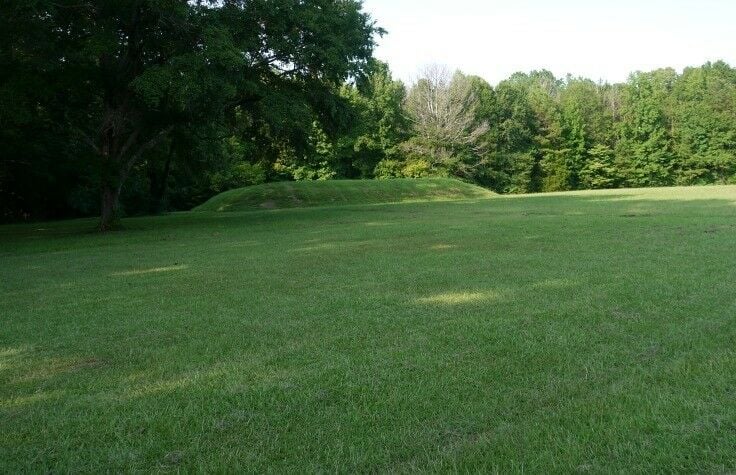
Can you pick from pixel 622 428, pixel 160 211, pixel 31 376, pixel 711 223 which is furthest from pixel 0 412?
pixel 160 211

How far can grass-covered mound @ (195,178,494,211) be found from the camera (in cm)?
3909

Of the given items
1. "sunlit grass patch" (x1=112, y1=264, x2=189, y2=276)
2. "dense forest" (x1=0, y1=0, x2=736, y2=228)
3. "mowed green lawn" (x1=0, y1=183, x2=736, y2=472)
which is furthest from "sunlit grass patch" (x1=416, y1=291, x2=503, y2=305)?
"dense forest" (x1=0, y1=0, x2=736, y2=228)

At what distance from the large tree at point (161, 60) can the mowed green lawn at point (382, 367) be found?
443 inches

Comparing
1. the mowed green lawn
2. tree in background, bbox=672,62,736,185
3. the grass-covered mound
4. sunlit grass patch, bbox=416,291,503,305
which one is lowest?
sunlit grass patch, bbox=416,291,503,305

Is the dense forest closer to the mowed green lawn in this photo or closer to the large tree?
the large tree

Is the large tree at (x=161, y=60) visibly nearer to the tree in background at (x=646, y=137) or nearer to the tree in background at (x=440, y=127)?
the tree in background at (x=440, y=127)

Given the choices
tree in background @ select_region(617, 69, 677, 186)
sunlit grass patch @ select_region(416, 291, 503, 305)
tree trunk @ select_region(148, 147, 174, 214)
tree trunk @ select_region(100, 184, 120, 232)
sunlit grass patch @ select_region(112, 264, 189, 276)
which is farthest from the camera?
tree in background @ select_region(617, 69, 677, 186)

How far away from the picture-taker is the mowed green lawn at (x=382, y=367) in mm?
3305

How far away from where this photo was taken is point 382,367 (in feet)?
15.6

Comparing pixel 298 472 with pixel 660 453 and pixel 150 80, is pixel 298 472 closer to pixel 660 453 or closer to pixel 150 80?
pixel 660 453

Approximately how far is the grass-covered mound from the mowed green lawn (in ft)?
93.5

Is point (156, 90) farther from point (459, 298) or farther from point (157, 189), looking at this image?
point (157, 189)

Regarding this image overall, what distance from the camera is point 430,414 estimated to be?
12.3 feet

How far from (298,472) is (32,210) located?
47356mm
